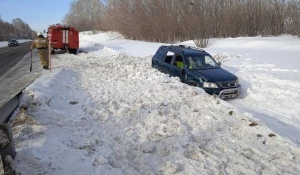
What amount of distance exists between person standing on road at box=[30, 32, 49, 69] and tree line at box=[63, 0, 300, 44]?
1291 cm

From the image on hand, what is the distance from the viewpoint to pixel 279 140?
5395mm

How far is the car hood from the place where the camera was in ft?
29.6

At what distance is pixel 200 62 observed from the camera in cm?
1029

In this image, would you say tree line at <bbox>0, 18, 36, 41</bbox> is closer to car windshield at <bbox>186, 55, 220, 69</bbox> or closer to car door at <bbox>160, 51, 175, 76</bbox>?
car door at <bbox>160, 51, 175, 76</bbox>

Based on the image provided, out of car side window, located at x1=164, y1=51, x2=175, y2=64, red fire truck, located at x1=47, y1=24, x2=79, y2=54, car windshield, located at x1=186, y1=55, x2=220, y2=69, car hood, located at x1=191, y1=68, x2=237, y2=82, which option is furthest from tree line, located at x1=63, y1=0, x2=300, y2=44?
car hood, located at x1=191, y1=68, x2=237, y2=82

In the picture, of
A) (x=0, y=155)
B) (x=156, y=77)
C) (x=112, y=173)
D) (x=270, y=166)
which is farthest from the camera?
(x=156, y=77)

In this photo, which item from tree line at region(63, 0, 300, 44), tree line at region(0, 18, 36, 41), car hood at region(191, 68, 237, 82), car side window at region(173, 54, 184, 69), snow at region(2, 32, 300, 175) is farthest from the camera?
tree line at region(0, 18, 36, 41)

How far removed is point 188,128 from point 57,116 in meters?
2.85

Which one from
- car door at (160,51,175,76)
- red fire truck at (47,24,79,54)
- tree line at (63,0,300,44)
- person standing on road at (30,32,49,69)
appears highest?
tree line at (63,0,300,44)

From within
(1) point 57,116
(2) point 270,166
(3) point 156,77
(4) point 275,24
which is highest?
(4) point 275,24

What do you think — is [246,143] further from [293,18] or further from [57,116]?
[293,18]

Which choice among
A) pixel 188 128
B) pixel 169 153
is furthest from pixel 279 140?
pixel 169 153

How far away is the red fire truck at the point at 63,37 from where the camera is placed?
68.1 ft

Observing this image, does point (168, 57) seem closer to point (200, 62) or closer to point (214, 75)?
point (200, 62)
